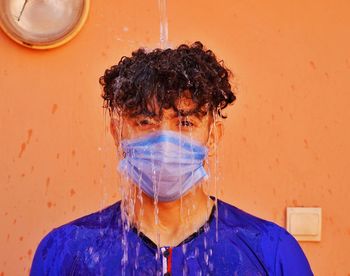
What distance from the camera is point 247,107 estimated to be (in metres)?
2.98

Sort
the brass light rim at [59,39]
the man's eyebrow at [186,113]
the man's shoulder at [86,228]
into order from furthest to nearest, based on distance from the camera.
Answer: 1. the brass light rim at [59,39]
2. the man's shoulder at [86,228]
3. the man's eyebrow at [186,113]

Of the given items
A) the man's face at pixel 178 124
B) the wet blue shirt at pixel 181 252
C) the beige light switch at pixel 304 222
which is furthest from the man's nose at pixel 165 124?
the beige light switch at pixel 304 222

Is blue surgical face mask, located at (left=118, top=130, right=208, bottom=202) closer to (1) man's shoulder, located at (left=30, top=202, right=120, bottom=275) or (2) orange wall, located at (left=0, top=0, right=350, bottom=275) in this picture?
(1) man's shoulder, located at (left=30, top=202, right=120, bottom=275)

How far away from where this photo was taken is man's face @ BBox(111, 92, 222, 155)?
1.93 m

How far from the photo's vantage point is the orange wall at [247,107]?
9.70 feet

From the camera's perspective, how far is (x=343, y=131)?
2.98 meters

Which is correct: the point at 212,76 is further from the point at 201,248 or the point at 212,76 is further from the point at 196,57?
the point at 201,248

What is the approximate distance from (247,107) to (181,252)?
3.66 feet

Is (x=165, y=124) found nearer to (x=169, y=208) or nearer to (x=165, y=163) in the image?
(x=165, y=163)

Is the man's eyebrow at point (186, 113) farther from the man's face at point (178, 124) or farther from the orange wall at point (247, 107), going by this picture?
the orange wall at point (247, 107)

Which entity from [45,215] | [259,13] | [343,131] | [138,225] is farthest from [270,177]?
[138,225]

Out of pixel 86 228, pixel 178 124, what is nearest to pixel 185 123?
pixel 178 124

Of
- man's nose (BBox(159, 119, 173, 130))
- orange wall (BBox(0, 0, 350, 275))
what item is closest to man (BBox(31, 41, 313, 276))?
man's nose (BBox(159, 119, 173, 130))

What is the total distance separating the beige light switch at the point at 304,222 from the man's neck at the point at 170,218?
38.6 inches
